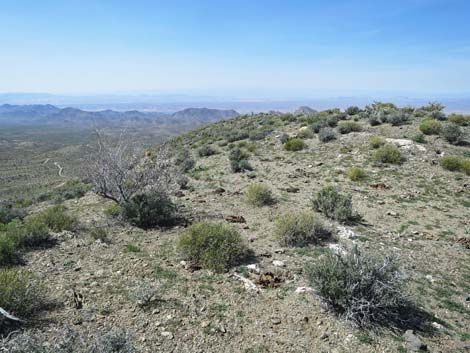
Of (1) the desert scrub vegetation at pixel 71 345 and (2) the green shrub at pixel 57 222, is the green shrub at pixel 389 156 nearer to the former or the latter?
(2) the green shrub at pixel 57 222

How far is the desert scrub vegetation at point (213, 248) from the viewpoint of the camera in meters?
6.64

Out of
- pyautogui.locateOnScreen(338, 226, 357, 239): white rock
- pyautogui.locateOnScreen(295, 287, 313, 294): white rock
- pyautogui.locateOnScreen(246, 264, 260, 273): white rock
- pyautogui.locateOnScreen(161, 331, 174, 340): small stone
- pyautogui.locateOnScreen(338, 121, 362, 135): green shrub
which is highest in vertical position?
pyautogui.locateOnScreen(338, 121, 362, 135): green shrub

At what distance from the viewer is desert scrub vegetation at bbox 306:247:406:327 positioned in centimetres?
494

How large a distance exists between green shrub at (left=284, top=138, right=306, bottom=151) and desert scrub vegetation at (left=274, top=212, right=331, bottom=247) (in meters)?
10.1

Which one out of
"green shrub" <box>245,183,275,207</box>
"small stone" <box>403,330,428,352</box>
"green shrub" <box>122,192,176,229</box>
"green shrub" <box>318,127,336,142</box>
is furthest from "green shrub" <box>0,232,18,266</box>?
"green shrub" <box>318,127,336,142</box>

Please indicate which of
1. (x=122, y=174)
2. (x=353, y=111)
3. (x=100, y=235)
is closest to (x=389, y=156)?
(x=122, y=174)

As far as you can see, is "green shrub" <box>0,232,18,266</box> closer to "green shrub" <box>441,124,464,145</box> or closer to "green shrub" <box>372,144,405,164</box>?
"green shrub" <box>372,144,405,164</box>

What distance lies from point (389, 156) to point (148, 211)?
10.3 m

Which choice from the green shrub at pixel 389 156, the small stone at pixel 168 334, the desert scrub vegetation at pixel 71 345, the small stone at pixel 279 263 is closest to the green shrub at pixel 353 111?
the green shrub at pixel 389 156

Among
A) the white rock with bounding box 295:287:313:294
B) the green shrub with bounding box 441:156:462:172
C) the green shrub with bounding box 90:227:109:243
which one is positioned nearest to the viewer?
the white rock with bounding box 295:287:313:294

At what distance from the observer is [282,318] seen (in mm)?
5109

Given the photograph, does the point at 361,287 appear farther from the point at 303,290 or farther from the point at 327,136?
the point at 327,136

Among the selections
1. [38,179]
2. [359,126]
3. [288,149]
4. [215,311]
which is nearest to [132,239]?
[215,311]

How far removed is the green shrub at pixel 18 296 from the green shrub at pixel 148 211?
3.80 m
